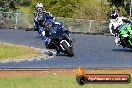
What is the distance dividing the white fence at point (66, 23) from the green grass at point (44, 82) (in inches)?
1020

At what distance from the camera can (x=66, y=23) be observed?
135 ft

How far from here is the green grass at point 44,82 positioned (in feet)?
38.5

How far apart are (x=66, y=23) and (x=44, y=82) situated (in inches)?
1132

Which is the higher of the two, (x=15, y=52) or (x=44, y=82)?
(x=44, y=82)

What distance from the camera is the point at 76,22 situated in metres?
40.9

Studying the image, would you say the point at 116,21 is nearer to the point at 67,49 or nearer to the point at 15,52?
the point at 67,49

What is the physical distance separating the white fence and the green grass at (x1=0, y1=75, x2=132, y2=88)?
25905 millimetres

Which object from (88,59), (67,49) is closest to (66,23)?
(67,49)

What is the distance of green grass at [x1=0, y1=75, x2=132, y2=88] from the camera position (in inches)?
462

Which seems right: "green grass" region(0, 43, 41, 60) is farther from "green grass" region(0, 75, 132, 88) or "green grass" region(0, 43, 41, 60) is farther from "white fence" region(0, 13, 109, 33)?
"white fence" region(0, 13, 109, 33)

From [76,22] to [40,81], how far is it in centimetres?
2839

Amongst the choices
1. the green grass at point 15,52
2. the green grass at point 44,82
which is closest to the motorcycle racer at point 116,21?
the green grass at point 15,52

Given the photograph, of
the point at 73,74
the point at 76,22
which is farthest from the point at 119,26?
the point at 76,22

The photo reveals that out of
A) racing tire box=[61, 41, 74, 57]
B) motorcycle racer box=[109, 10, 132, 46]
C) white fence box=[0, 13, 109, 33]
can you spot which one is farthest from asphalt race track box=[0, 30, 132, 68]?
white fence box=[0, 13, 109, 33]
